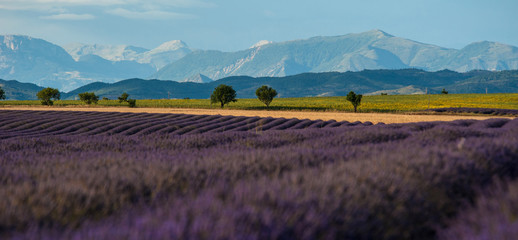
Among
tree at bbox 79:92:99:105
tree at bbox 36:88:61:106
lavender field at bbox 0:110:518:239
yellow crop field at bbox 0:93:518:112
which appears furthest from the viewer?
tree at bbox 79:92:99:105

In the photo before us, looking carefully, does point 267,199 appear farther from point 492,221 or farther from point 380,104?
point 380,104

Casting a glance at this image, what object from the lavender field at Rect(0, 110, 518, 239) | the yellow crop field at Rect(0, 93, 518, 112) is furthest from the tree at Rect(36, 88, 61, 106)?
the lavender field at Rect(0, 110, 518, 239)

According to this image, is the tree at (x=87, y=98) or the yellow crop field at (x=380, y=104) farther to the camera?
the tree at (x=87, y=98)

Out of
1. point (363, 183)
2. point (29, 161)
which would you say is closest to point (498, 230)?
point (363, 183)

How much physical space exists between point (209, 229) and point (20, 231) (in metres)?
1.01

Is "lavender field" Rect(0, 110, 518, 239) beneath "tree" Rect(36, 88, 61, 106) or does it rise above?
beneath

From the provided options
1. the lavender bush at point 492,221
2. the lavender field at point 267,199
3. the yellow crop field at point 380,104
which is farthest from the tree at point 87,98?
the lavender bush at point 492,221

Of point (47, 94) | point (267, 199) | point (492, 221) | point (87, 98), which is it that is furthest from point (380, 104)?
point (267, 199)

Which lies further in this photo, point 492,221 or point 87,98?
point 87,98

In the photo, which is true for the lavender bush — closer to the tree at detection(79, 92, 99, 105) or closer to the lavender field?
the lavender field

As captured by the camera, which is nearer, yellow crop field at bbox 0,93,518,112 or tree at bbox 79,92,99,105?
yellow crop field at bbox 0,93,518,112

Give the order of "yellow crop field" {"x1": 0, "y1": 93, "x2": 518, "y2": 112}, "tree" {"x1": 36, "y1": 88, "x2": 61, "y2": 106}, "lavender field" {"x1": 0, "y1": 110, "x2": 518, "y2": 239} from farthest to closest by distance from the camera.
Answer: "tree" {"x1": 36, "y1": 88, "x2": 61, "y2": 106}
"yellow crop field" {"x1": 0, "y1": 93, "x2": 518, "y2": 112}
"lavender field" {"x1": 0, "y1": 110, "x2": 518, "y2": 239}

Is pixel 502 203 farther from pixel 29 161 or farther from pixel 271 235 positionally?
pixel 29 161

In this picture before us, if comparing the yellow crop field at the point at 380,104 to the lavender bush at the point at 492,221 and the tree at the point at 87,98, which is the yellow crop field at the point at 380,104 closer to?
the tree at the point at 87,98
